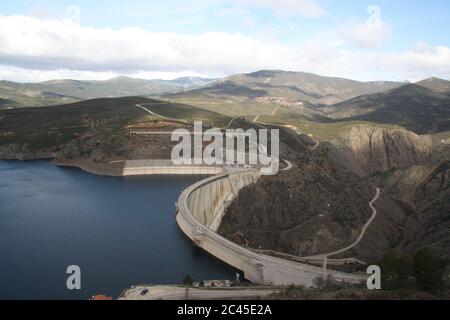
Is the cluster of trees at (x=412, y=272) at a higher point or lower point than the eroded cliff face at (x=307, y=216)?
higher

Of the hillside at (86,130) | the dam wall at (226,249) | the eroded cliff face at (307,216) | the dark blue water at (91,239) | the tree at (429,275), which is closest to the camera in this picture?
the tree at (429,275)

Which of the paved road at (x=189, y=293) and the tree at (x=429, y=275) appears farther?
the paved road at (x=189, y=293)

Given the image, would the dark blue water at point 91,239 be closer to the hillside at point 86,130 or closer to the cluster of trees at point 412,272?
the hillside at point 86,130

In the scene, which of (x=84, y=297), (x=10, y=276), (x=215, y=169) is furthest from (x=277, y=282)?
(x=215, y=169)

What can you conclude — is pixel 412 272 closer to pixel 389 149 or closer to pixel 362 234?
pixel 362 234

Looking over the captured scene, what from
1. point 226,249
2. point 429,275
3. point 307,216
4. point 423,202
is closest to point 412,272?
point 429,275

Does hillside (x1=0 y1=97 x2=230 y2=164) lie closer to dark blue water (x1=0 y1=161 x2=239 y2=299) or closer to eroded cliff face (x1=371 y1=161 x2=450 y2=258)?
dark blue water (x1=0 y1=161 x2=239 y2=299)

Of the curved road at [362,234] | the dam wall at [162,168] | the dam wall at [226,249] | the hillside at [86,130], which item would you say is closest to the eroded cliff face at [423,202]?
the curved road at [362,234]
